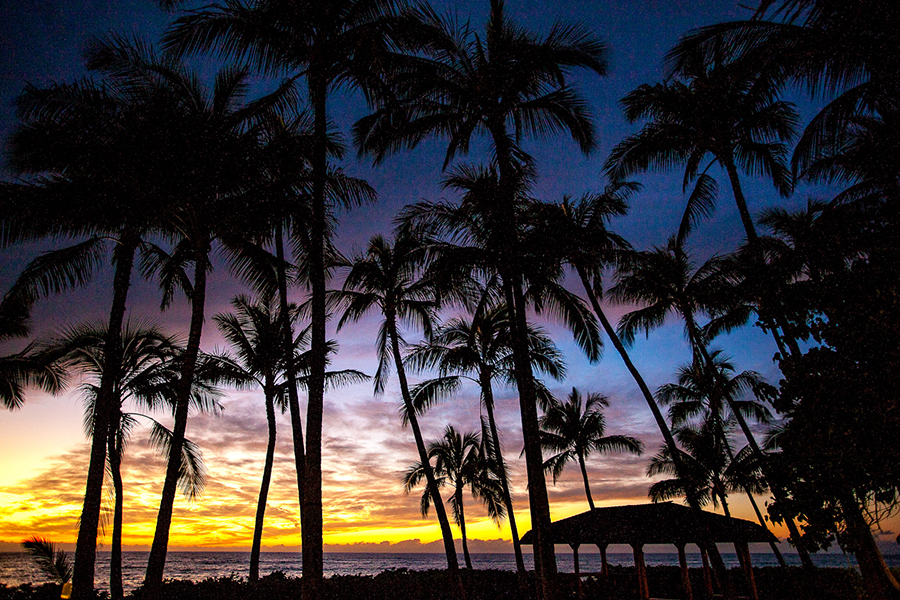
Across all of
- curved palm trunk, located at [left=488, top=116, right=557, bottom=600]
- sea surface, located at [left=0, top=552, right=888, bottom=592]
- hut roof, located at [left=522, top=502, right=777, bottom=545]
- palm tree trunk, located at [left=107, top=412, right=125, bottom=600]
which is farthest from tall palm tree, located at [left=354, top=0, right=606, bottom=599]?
sea surface, located at [left=0, top=552, right=888, bottom=592]

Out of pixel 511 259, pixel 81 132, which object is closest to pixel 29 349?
pixel 81 132

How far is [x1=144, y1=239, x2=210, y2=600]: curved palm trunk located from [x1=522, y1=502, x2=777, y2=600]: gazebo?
996 cm

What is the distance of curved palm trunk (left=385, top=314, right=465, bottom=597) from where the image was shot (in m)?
16.6

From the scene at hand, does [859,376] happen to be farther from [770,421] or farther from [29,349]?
[770,421]

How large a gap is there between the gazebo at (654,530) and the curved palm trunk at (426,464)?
11.3 ft

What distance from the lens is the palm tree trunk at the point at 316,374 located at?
7891 mm

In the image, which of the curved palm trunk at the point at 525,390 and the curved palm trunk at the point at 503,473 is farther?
the curved palm trunk at the point at 503,473

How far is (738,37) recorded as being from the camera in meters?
9.37

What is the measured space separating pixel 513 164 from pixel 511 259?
2557 mm

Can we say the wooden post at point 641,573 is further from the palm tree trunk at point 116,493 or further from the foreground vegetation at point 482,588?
the palm tree trunk at point 116,493

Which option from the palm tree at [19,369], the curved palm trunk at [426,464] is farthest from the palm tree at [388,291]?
the palm tree at [19,369]

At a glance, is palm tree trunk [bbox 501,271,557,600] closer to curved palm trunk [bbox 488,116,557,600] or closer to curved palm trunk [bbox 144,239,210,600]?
curved palm trunk [bbox 488,116,557,600]

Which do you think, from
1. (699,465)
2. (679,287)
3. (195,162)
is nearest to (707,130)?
(679,287)

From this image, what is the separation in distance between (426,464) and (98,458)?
31.1 ft
